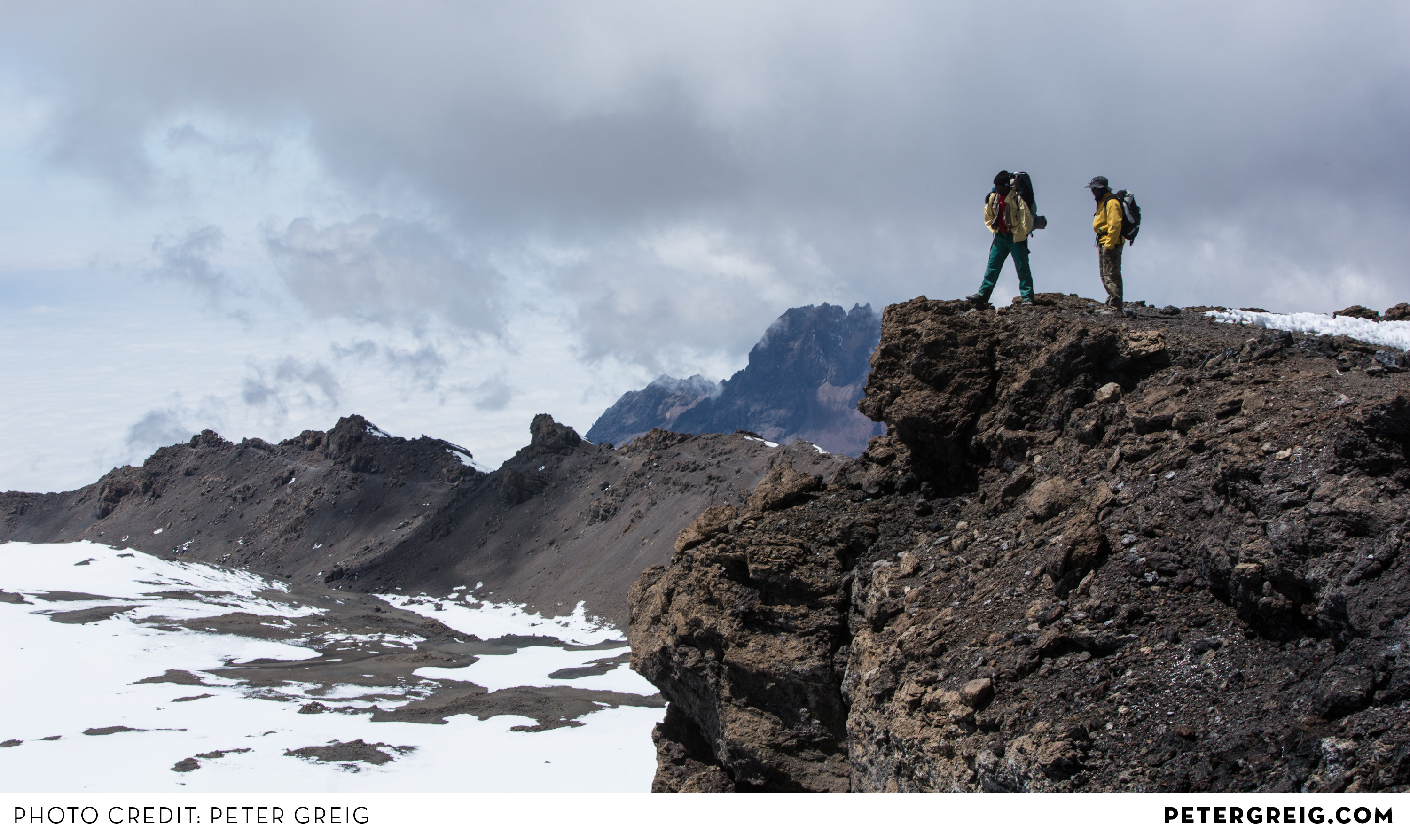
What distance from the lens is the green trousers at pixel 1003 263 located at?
43.2 ft

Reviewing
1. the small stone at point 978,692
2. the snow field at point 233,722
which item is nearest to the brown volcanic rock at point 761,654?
the small stone at point 978,692

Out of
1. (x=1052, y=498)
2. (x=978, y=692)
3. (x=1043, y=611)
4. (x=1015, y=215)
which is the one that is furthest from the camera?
(x=1015, y=215)

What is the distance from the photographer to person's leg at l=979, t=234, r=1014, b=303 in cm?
1321

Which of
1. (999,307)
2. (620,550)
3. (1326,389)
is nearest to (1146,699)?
(1326,389)

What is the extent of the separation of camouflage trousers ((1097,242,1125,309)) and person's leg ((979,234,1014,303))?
4.62 feet

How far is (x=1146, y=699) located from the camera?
664cm

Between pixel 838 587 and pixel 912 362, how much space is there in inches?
131

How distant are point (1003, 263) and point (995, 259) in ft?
0.50

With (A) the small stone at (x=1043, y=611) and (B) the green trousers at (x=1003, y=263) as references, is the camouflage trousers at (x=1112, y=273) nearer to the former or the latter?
(B) the green trousers at (x=1003, y=263)

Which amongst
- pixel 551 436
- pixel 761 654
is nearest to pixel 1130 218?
pixel 761 654

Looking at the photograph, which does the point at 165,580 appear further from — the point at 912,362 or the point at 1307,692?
the point at 1307,692

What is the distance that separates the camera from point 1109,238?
12914 millimetres

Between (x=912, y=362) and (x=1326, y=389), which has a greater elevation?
(x=912, y=362)

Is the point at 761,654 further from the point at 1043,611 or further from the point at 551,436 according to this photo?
the point at 551,436
